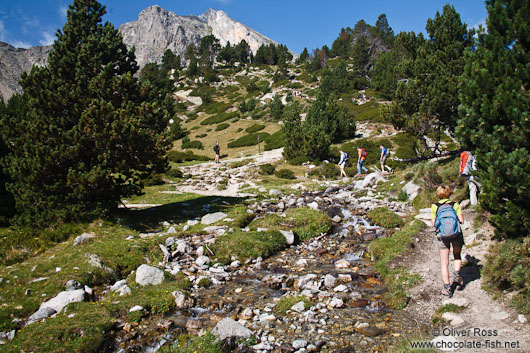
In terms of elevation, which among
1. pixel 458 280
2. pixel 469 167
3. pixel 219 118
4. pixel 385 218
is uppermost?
pixel 219 118

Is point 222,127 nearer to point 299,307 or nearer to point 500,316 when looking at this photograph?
point 299,307

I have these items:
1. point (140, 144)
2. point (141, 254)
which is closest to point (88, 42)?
point (140, 144)

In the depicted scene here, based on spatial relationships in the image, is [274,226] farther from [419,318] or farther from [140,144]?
[419,318]

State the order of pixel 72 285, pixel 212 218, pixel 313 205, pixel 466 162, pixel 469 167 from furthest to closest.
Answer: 1. pixel 313 205
2. pixel 212 218
3. pixel 466 162
4. pixel 469 167
5. pixel 72 285

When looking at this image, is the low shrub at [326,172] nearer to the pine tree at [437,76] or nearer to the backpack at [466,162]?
the pine tree at [437,76]

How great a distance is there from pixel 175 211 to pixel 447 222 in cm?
1197

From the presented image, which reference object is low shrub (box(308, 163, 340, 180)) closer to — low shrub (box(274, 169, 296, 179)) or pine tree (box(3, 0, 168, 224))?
low shrub (box(274, 169, 296, 179))

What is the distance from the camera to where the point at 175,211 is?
52.0ft

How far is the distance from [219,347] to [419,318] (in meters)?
3.70

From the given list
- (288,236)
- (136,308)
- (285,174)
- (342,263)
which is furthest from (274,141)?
(136,308)

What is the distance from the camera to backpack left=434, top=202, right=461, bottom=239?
21.8 feet

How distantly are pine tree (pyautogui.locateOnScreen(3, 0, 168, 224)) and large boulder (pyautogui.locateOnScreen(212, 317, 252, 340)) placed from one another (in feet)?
25.3

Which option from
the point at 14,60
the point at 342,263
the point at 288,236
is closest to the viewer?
the point at 342,263

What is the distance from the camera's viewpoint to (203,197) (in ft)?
63.9
